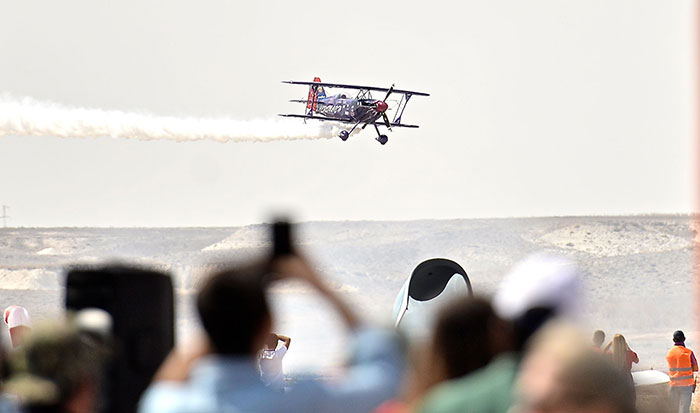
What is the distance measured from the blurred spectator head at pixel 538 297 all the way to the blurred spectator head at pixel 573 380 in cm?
122

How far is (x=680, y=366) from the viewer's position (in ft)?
57.5

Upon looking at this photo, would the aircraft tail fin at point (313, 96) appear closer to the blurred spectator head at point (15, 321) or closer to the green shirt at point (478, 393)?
the blurred spectator head at point (15, 321)

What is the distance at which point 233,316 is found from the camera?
4930mm

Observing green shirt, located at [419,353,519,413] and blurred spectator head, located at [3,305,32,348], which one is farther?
blurred spectator head, located at [3,305,32,348]

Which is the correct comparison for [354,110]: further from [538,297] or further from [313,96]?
[538,297]

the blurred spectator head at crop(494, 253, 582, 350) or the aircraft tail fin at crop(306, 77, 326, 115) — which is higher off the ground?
the blurred spectator head at crop(494, 253, 582, 350)

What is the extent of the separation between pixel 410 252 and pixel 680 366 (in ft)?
404

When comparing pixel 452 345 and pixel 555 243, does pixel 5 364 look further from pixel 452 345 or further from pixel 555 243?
pixel 555 243

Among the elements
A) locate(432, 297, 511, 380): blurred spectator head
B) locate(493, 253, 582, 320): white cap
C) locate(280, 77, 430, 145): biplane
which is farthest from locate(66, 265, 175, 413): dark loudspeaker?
locate(280, 77, 430, 145): biplane

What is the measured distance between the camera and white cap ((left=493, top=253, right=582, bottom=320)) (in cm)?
527

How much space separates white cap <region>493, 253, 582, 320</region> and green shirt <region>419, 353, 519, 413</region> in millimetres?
484

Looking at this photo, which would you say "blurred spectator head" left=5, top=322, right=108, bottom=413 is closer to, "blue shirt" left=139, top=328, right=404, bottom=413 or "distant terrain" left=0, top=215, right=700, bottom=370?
"blue shirt" left=139, top=328, right=404, bottom=413

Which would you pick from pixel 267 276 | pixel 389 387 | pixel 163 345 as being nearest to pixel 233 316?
pixel 267 276

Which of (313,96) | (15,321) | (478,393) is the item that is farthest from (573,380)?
(313,96)
